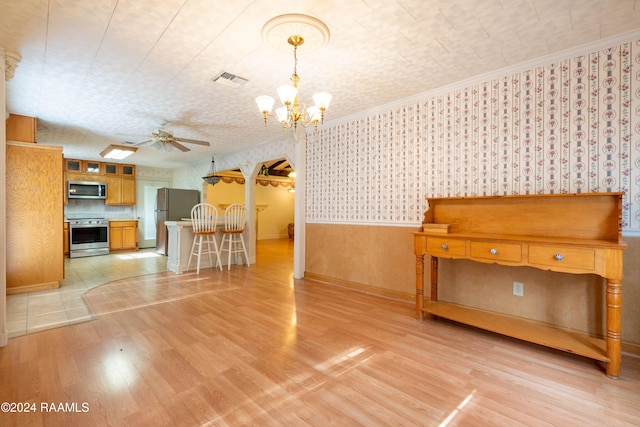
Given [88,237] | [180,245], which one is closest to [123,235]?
[88,237]

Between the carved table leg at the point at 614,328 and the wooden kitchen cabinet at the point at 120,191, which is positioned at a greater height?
the wooden kitchen cabinet at the point at 120,191

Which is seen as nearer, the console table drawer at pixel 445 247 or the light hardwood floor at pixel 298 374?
the light hardwood floor at pixel 298 374

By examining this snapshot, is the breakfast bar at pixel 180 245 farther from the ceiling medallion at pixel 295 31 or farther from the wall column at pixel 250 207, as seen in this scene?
the ceiling medallion at pixel 295 31

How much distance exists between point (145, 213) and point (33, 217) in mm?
4774

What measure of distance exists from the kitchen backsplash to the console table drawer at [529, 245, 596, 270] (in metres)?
9.18

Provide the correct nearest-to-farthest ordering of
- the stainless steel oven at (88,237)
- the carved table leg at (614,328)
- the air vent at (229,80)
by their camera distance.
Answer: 1. the carved table leg at (614,328)
2. the air vent at (229,80)
3. the stainless steel oven at (88,237)

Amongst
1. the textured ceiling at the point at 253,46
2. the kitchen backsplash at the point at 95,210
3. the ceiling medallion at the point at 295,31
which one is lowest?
the kitchen backsplash at the point at 95,210

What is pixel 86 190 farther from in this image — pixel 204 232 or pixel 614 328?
pixel 614 328

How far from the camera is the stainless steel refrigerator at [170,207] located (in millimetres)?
7070

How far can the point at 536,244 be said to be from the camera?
214 cm

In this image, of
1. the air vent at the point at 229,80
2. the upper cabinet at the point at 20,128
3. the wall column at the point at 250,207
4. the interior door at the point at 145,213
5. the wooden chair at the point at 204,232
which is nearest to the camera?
the air vent at the point at 229,80

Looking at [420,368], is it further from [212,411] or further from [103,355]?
[103,355]

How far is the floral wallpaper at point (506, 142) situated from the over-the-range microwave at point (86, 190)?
6690 mm

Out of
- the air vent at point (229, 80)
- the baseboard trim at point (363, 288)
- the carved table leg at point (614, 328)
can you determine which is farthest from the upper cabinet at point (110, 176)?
the carved table leg at point (614, 328)
